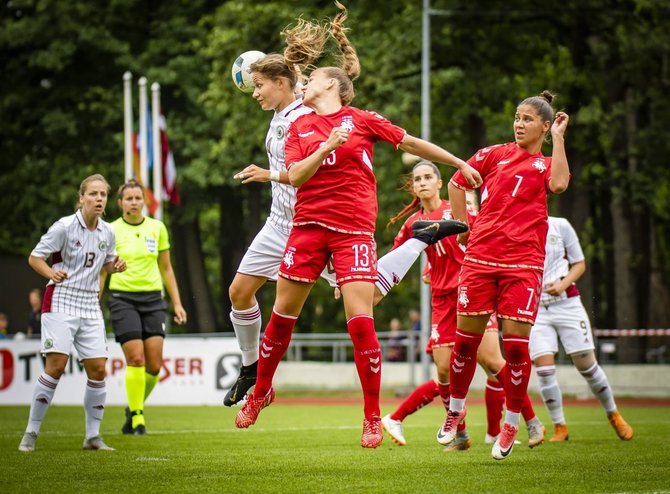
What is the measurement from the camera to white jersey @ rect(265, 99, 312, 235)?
28.7 feet

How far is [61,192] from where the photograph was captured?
32906 millimetres

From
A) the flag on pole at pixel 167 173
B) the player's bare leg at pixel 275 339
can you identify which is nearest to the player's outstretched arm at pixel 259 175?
the player's bare leg at pixel 275 339

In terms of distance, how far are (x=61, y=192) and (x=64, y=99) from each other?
3.25 metres

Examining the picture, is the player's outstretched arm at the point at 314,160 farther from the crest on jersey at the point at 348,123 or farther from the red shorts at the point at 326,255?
the red shorts at the point at 326,255

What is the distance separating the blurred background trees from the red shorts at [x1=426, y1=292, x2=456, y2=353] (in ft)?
51.8

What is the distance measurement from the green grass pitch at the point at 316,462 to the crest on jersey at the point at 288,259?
1403 mm

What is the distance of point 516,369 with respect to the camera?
859 cm

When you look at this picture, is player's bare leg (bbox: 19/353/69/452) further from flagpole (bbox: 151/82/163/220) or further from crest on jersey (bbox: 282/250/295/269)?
flagpole (bbox: 151/82/163/220)

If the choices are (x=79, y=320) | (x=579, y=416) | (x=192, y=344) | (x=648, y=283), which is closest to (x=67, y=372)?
(x=192, y=344)

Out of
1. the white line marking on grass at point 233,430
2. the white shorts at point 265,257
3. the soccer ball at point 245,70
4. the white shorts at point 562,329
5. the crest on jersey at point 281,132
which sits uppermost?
the soccer ball at point 245,70

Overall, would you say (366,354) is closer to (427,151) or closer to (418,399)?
(427,151)

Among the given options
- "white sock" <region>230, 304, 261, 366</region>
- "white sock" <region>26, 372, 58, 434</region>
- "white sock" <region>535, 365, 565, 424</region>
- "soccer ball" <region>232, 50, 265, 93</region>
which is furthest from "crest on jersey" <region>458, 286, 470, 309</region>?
"white sock" <region>26, 372, 58, 434</region>

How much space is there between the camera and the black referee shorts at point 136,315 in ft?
40.3

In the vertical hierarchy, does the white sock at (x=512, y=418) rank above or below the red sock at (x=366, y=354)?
below
